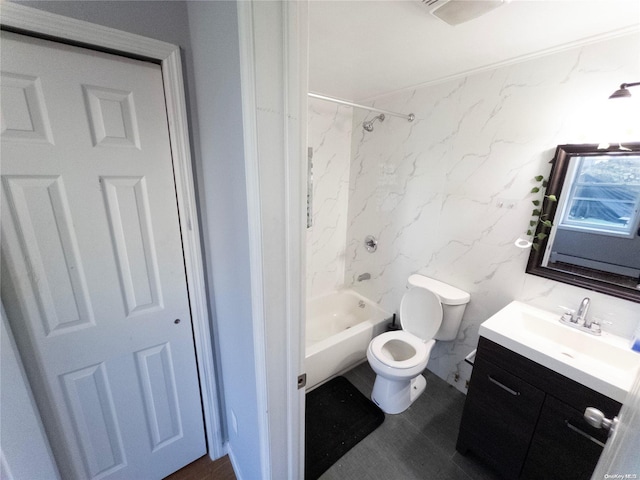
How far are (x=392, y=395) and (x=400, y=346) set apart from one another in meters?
0.38

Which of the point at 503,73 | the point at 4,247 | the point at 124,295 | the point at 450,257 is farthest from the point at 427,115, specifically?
the point at 4,247

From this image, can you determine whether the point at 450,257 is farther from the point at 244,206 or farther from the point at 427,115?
the point at 244,206

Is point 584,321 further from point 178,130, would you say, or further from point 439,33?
point 178,130

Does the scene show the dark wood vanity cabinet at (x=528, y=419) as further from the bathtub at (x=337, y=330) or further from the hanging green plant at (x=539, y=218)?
the bathtub at (x=337, y=330)

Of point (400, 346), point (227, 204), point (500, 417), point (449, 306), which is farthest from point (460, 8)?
point (400, 346)

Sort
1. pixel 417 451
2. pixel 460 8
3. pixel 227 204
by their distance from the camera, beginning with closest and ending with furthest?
1. pixel 227 204
2. pixel 460 8
3. pixel 417 451

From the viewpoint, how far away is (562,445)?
1.15 m

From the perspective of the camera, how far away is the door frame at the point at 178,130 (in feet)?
2.66

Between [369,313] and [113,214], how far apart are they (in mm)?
2277

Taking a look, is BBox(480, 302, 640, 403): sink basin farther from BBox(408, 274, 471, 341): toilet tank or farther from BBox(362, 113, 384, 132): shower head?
BBox(362, 113, 384, 132): shower head

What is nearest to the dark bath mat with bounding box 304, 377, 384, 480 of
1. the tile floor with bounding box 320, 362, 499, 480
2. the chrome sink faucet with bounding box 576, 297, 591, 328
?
the tile floor with bounding box 320, 362, 499, 480

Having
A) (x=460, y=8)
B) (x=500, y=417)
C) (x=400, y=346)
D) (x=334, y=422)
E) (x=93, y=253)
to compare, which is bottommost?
(x=334, y=422)

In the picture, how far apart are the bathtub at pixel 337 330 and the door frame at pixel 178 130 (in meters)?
0.74

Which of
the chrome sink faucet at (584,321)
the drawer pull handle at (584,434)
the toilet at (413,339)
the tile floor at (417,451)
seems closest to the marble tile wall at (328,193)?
the toilet at (413,339)
